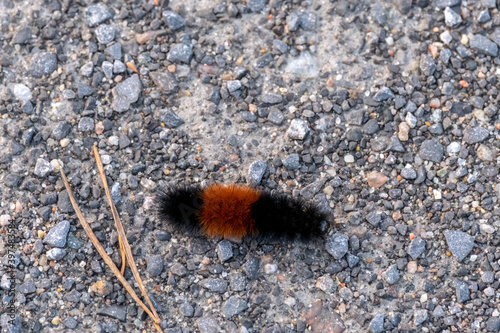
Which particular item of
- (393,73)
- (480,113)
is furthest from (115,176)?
(480,113)

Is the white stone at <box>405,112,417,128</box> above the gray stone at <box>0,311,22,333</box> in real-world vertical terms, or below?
above

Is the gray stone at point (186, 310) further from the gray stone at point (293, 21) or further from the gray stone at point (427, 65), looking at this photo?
the gray stone at point (427, 65)

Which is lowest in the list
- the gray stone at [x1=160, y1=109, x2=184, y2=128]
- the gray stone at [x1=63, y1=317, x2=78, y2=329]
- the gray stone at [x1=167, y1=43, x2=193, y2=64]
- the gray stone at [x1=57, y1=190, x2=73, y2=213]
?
the gray stone at [x1=63, y1=317, x2=78, y2=329]

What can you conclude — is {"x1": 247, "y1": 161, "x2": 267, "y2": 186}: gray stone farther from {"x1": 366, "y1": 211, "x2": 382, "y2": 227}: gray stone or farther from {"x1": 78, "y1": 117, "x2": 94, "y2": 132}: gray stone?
{"x1": 78, "y1": 117, "x2": 94, "y2": 132}: gray stone

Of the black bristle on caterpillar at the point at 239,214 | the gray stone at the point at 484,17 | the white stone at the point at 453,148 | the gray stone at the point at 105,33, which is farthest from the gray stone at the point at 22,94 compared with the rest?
the gray stone at the point at 484,17

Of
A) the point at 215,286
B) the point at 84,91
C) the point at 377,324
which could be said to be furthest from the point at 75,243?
the point at 377,324

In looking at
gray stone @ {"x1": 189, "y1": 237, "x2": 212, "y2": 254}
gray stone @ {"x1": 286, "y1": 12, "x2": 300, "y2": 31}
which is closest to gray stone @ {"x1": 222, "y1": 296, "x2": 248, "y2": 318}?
gray stone @ {"x1": 189, "y1": 237, "x2": 212, "y2": 254}

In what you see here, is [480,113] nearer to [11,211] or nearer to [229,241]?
[229,241]
